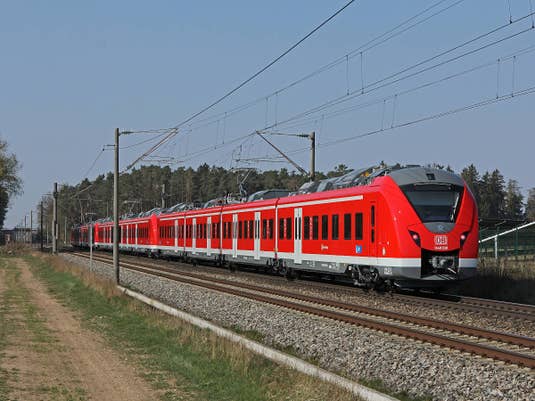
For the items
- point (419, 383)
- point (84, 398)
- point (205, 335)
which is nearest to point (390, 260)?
point (205, 335)

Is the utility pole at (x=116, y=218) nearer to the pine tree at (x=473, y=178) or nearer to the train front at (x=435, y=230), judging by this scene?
the train front at (x=435, y=230)

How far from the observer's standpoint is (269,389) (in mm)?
11453

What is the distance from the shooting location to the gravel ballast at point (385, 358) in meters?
11.0

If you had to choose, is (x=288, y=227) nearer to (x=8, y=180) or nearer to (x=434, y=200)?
(x=434, y=200)

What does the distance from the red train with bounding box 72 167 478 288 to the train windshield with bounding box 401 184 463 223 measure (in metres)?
0.03

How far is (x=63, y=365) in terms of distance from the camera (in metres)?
14.2

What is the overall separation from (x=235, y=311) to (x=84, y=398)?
11014 mm

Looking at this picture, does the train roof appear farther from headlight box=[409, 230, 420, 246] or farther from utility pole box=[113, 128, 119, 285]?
utility pole box=[113, 128, 119, 285]

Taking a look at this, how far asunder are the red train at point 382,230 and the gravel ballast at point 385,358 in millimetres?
3302

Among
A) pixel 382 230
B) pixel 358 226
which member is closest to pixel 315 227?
pixel 358 226

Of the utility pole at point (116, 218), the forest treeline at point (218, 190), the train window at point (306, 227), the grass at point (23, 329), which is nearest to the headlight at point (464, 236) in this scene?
the train window at point (306, 227)

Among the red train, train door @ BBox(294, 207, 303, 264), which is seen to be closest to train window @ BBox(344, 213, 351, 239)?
the red train

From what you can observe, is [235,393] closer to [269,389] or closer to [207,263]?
[269,389]

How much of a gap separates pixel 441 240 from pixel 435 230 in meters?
0.31
